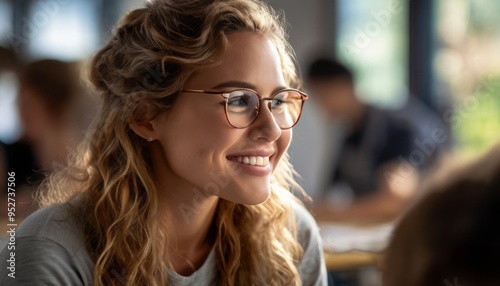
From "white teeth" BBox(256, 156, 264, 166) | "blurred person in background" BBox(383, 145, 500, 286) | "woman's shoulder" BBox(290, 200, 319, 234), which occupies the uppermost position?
"blurred person in background" BBox(383, 145, 500, 286)

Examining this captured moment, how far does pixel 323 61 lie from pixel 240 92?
276 centimetres

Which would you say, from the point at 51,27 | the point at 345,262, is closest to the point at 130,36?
the point at 345,262

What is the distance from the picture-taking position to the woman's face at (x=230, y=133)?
138cm

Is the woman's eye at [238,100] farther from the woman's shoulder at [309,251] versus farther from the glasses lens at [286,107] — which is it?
the woman's shoulder at [309,251]

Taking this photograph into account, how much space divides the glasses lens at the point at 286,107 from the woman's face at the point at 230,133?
0.02 metres

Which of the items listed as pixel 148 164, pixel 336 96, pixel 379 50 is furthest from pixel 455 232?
pixel 379 50

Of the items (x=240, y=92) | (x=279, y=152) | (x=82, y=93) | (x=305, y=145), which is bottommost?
(x=305, y=145)

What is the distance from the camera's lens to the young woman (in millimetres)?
1347

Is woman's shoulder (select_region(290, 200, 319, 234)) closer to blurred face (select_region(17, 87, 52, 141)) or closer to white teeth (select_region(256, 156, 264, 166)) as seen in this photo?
white teeth (select_region(256, 156, 264, 166))

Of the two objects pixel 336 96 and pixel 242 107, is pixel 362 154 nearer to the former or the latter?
pixel 336 96

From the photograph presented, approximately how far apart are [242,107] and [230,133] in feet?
0.18

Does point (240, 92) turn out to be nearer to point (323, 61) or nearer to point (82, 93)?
point (82, 93)

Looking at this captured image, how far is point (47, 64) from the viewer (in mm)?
3143

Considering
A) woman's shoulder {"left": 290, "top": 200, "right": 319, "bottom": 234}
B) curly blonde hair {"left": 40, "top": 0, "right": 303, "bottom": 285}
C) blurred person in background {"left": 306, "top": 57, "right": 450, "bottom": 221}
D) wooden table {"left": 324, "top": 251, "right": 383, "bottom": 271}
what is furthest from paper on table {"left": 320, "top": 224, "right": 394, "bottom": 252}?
curly blonde hair {"left": 40, "top": 0, "right": 303, "bottom": 285}
